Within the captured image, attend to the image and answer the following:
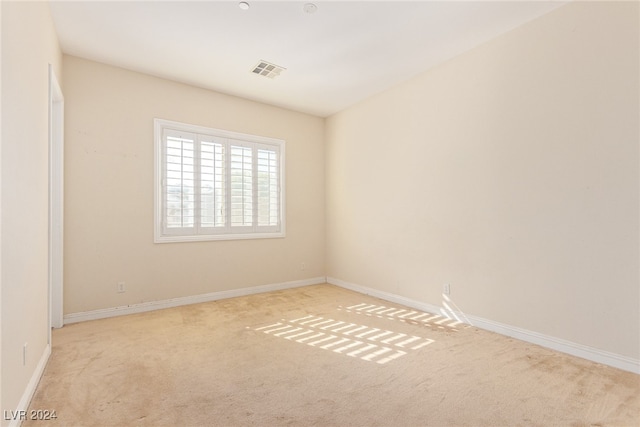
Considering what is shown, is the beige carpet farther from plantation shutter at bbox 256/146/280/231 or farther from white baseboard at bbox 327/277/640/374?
plantation shutter at bbox 256/146/280/231

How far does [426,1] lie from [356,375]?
300cm

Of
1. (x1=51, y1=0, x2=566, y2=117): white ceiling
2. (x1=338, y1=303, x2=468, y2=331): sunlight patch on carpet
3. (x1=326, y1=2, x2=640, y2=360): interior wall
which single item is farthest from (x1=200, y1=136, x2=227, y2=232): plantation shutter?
(x1=326, y1=2, x2=640, y2=360): interior wall

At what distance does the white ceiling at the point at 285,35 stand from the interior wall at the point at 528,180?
1.21 ft

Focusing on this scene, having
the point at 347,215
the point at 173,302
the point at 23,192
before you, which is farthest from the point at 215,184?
the point at 23,192

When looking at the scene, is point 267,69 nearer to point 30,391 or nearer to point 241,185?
point 241,185

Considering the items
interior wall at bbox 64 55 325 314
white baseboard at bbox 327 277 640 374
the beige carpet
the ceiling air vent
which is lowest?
the beige carpet

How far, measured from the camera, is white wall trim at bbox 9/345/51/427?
1.62 m

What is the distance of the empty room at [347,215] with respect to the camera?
1882 mm

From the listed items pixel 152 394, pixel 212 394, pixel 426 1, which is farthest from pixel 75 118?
pixel 426 1

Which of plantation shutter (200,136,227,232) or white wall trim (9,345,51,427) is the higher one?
plantation shutter (200,136,227,232)

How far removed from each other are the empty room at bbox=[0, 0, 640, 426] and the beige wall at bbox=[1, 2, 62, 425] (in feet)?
0.08

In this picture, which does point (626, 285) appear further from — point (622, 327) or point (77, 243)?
point (77, 243)

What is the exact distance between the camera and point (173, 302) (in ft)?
12.7

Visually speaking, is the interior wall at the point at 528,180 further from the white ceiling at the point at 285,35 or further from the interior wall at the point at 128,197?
the interior wall at the point at 128,197
